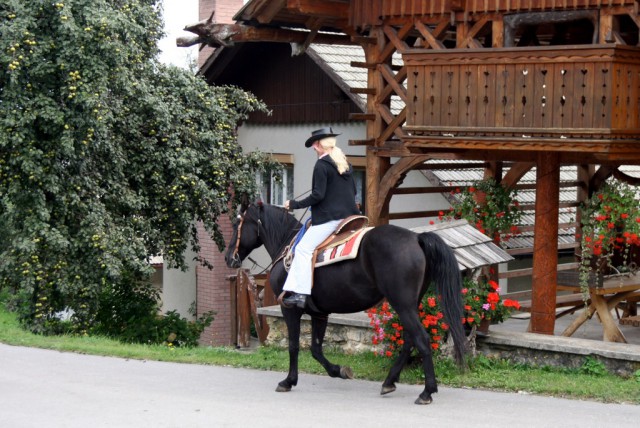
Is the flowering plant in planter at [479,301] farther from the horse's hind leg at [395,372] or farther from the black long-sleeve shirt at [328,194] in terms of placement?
the black long-sleeve shirt at [328,194]

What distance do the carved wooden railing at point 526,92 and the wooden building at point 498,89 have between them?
0.5 inches

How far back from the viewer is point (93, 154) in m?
16.5

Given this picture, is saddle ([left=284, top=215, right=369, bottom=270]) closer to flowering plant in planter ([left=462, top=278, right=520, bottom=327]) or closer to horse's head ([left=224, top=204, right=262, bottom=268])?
horse's head ([left=224, top=204, right=262, bottom=268])

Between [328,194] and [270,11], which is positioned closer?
[328,194]

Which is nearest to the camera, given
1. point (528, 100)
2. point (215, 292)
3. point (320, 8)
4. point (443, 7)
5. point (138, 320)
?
point (528, 100)

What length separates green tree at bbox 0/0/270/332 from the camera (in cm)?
1498

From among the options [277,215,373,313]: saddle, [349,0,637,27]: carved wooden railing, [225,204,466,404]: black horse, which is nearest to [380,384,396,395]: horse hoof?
[225,204,466,404]: black horse

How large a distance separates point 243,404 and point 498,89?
5.33 m

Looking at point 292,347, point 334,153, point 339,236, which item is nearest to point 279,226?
point 339,236

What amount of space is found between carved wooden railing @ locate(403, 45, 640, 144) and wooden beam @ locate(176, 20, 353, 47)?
306 centimetres

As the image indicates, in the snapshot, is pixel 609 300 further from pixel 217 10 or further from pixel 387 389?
pixel 217 10

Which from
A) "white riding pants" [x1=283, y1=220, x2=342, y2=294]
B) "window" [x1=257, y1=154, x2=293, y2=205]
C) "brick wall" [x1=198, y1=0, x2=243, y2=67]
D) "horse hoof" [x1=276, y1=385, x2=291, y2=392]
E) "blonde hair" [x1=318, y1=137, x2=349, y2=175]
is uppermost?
"brick wall" [x1=198, y1=0, x2=243, y2=67]

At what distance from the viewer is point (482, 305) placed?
1180 cm

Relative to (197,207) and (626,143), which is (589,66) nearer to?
(626,143)
